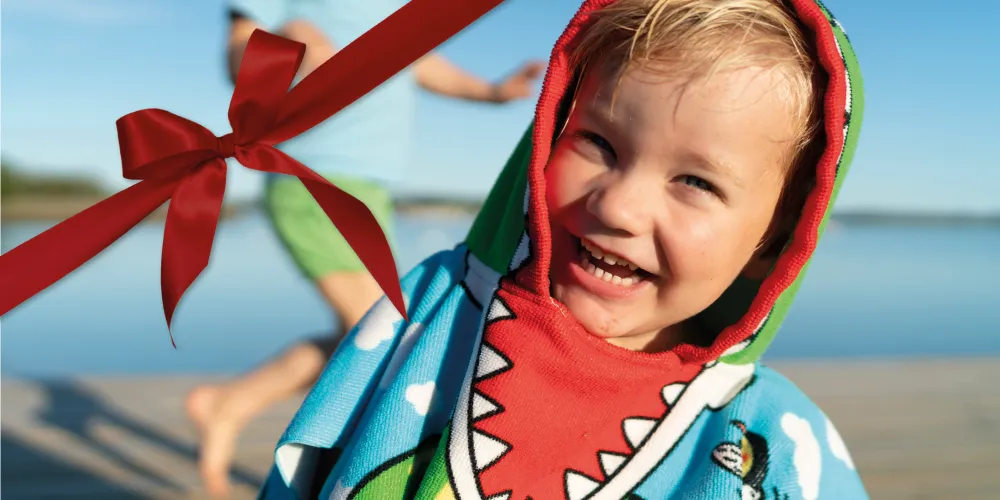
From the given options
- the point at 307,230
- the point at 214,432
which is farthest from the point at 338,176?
the point at 214,432

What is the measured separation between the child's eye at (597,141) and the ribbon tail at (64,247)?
42 centimetres

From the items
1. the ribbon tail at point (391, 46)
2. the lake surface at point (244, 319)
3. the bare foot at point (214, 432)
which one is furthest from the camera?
the lake surface at point (244, 319)

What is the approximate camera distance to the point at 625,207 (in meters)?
0.81

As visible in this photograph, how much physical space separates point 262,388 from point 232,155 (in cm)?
117

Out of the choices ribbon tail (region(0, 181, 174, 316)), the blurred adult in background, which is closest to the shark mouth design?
ribbon tail (region(0, 181, 174, 316))

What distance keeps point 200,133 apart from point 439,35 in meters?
0.25

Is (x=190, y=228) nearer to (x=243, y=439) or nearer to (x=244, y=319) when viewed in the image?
(x=243, y=439)

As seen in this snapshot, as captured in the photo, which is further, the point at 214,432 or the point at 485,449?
the point at 214,432

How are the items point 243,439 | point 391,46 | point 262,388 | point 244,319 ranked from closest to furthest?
point 391,46, point 262,388, point 243,439, point 244,319

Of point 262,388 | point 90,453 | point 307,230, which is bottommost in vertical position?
point 262,388

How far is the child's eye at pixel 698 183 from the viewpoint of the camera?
0.83m

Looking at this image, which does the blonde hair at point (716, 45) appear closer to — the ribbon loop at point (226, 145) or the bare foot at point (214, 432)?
the ribbon loop at point (226, 145)

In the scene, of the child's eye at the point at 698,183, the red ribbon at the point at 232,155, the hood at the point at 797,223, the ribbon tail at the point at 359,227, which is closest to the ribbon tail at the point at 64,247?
the red ribbon at the point at 232,155

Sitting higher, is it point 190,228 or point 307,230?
point 307,230
